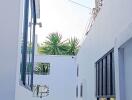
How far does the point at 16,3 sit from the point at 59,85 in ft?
47.3

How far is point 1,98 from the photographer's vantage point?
92.5 inches

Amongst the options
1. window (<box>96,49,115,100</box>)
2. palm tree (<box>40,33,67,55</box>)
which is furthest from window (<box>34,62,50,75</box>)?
window (<box>96,49,115,100</box>)

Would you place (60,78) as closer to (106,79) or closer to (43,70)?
(43,70)

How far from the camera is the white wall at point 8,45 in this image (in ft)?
7.70

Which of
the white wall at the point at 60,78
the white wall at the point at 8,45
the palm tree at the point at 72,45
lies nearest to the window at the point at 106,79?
the white wall at the point at 8,45

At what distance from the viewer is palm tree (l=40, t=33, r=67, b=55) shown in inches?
923

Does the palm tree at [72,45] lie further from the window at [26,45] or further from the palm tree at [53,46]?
the window at [26,45]

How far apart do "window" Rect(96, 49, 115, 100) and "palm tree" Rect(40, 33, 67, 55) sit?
1555 cm

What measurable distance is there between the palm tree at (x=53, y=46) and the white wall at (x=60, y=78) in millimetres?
6312

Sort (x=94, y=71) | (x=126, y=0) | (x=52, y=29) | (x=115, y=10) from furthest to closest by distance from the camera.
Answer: (x=52, y=29), (x=94, y=71), (x=115, y=10), (x=126, y=0)

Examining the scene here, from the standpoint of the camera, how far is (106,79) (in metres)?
6.48

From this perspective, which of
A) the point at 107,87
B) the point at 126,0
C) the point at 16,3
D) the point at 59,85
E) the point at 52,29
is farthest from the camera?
the point at 52,29

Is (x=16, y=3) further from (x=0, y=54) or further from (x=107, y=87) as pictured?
(x=107, y=87)

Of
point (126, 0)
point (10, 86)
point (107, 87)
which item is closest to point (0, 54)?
point (10, 86)
